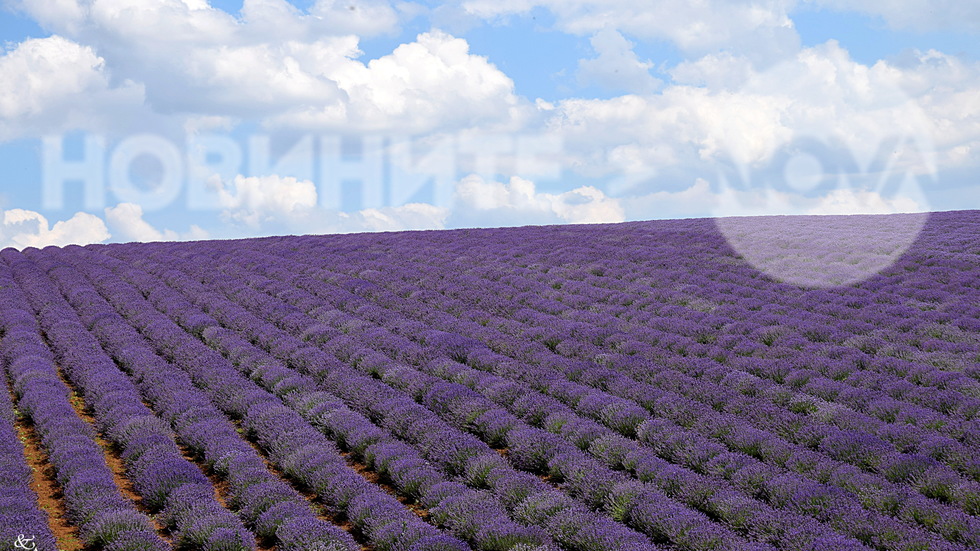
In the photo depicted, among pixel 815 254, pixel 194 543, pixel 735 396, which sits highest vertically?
pixel 815 254

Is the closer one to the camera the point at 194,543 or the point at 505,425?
the point at 194,543

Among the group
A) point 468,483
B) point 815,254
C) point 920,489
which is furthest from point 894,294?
point 468,483

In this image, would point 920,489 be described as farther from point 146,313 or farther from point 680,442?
point 146,313

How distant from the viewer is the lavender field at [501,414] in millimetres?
8273

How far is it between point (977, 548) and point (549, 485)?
14.3 feet

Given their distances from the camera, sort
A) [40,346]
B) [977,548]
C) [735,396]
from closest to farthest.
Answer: [977,548]
[735,396]
[40,346]

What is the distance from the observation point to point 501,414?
1127 centimetres

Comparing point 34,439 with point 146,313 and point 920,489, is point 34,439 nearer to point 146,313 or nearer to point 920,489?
point 146,313

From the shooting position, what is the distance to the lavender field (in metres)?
8.27

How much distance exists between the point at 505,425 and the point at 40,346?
11797 millimetres

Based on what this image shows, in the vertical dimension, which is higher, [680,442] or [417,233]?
[417,233]

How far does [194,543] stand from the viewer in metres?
8.33

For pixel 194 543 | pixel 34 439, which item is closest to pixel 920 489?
pixel 194 543

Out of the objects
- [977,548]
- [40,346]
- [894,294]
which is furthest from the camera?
[894,294]
